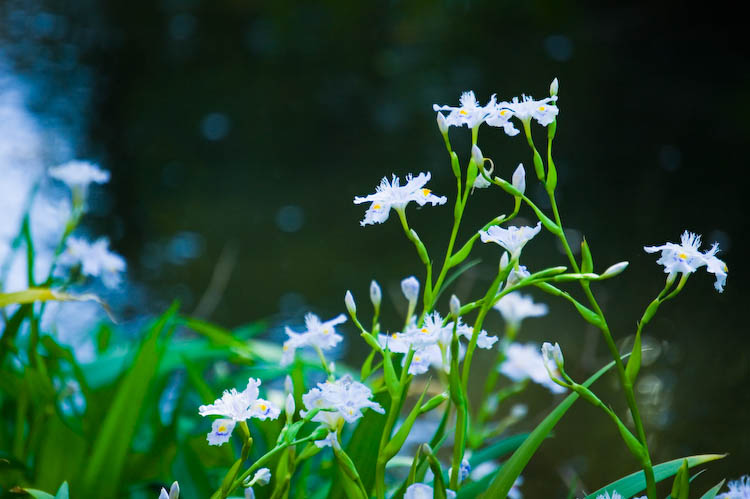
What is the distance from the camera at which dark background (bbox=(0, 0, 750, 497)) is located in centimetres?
147

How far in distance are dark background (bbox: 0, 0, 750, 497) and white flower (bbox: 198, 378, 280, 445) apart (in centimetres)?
84

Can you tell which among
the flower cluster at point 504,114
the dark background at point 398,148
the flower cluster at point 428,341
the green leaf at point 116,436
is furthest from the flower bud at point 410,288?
the dark background at point 398,148

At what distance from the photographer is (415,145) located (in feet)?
7.57

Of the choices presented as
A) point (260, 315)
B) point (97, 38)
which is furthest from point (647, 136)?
point (97, 38)

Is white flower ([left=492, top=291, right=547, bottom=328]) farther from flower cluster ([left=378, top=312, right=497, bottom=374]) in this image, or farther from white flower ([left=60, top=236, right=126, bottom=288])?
white flower ([left=60, top=236, right=126, bottom=288])

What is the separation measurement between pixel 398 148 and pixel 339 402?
6.27 ft

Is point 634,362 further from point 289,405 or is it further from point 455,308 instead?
point 289,405

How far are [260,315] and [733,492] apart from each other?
1366 millimetres

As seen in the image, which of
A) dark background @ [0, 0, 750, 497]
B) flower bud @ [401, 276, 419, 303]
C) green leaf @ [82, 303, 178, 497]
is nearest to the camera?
flower bud @ [401, 276, 419, 303]

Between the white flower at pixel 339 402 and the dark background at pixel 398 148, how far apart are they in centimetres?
81

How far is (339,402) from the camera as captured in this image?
45 centimetres

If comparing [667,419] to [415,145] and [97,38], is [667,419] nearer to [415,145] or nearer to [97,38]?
[415,145]

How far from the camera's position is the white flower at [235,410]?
0.45 m

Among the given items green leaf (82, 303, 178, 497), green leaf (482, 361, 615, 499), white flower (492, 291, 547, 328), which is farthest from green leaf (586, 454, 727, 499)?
green leaf (82, 303, 178, 497)
